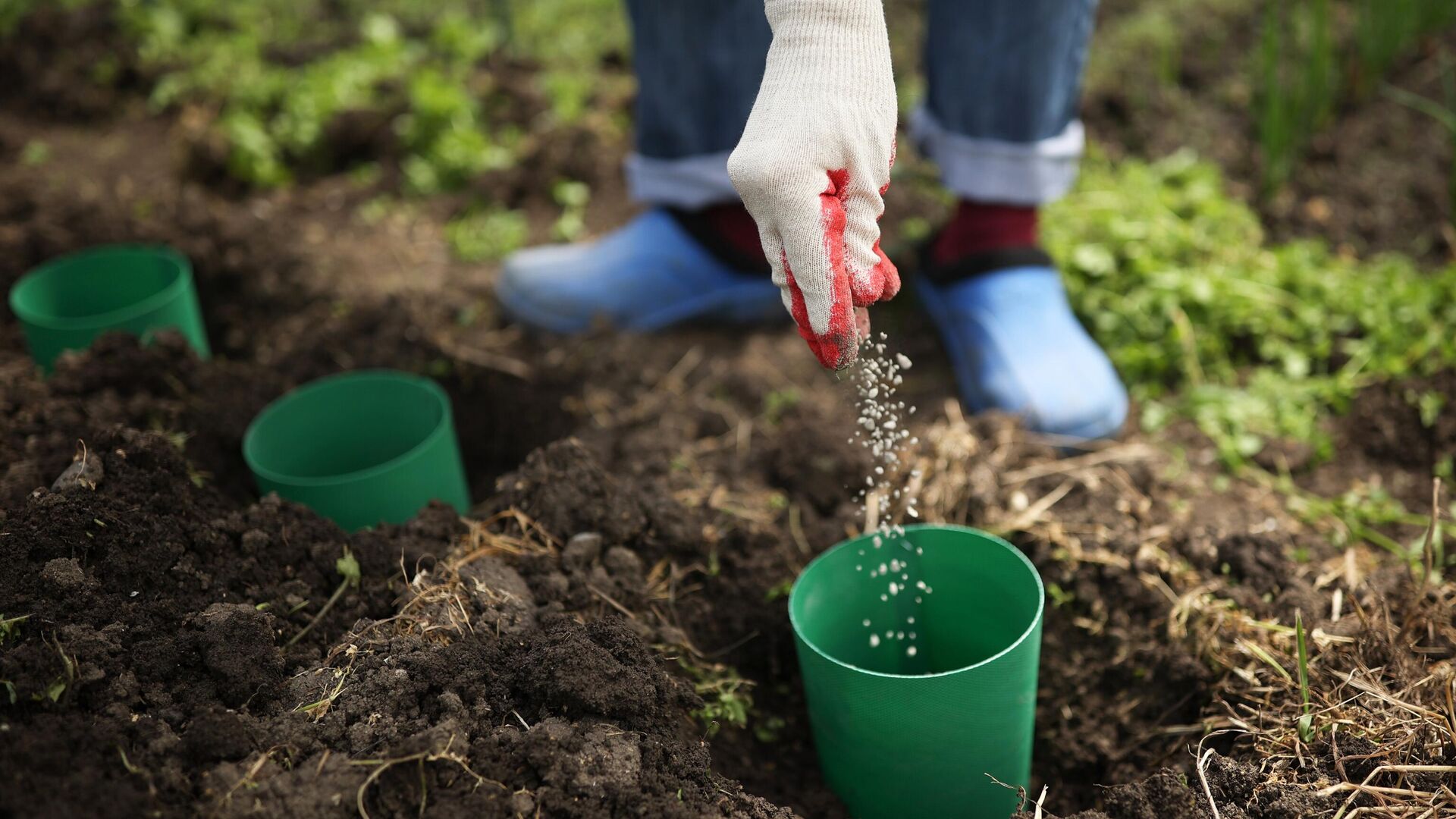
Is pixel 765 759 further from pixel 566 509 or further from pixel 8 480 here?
pixel 8 480

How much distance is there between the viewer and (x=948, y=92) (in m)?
2.39

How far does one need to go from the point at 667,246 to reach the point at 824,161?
140cm

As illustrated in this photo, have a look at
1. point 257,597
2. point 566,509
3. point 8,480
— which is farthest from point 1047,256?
point 8,480

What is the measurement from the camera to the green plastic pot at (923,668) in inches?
57.4

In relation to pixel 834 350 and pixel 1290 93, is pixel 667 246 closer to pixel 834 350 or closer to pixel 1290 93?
pixel 834 350

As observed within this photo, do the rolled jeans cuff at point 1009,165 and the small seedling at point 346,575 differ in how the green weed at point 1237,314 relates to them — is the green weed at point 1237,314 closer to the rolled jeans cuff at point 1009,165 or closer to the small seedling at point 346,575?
the rolled jeans cuff at point 1009,165

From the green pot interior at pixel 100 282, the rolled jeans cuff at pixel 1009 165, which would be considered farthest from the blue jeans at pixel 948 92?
the green pot interior at pixel 100 282

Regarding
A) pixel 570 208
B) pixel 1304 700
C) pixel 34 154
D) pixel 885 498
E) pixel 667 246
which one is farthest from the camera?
pixel 34 154

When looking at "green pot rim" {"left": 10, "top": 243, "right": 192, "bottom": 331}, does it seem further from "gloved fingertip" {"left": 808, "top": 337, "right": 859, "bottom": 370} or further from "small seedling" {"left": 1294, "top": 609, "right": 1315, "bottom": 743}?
"small seedling" {"left": 1294, "top": 609, "right": 1315, "bottom": 743}

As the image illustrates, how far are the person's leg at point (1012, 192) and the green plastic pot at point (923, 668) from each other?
624 millimetres

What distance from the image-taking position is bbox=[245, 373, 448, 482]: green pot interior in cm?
207

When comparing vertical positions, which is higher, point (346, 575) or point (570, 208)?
point (346, 575)

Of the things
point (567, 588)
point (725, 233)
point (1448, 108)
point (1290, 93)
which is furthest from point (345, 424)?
point (1448, 108)

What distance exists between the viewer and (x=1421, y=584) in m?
1.71
